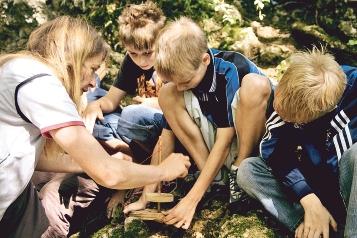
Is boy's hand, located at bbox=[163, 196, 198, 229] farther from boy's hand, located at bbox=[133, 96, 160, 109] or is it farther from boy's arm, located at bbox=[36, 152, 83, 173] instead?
boy's hand, located at bbox=[133, 96, 160, 109]

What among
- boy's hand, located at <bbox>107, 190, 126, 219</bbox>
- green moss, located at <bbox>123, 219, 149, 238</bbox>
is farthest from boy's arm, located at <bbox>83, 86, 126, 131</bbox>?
green moss, located at <bbox>123, 219, 149, 238</bbox>

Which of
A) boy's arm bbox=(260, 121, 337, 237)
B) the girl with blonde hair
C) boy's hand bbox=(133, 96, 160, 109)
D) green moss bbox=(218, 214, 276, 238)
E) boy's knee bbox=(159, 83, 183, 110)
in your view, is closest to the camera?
the girl with blonde hair

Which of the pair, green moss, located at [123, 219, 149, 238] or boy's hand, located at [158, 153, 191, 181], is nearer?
boy's hand, located at [158, 153, 191, 181]

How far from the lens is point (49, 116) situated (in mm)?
1618

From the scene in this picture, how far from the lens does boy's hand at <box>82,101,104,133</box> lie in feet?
9.82

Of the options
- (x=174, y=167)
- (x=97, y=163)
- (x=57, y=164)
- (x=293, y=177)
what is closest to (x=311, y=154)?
(x=293, y=177)

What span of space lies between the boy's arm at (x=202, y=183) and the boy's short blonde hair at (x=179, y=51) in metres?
0.42

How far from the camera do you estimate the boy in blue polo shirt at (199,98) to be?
2322 mm

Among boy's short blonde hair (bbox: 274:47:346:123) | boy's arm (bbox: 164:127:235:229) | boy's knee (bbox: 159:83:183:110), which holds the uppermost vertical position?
boy's short blonde hair (bbox: 274:47:346:123)

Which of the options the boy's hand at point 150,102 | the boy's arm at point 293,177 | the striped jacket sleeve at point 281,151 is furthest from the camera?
the boy's hand at point 150,102

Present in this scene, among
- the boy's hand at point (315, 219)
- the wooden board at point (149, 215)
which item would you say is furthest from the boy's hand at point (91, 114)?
the boy's hand at point (315, 219)

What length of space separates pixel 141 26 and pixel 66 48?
1156mm

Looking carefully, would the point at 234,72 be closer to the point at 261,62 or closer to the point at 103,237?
the point at 103,237

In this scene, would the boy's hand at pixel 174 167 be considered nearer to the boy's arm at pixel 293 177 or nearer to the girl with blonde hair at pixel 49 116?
the girl with blonde hair at pixel 49 116
